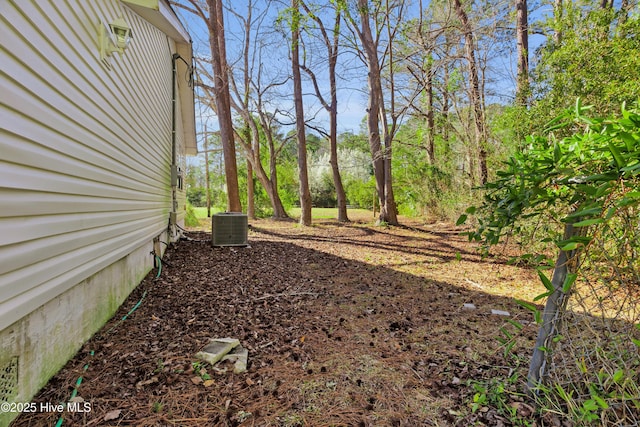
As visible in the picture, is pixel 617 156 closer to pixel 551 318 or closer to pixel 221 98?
pixel 551 318

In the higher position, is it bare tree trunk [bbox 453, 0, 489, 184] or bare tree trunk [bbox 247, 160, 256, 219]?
bare tree trunk [bbox 453, 0, 489, 184]

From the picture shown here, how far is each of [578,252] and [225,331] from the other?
104 inches

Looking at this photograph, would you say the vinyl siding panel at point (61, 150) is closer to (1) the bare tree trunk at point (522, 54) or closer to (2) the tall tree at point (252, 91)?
(1) the bare tree trunk at point (522, 54)

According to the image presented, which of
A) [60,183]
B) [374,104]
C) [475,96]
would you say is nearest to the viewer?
[60,183]

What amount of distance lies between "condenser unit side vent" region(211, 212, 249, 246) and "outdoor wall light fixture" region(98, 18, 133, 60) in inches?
145

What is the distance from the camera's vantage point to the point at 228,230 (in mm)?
6605

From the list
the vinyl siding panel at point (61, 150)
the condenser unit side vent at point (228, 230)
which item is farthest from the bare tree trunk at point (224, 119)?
the vinyl siding panel at point (61, 150)

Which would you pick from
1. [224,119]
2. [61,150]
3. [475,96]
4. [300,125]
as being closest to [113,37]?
[61,150]

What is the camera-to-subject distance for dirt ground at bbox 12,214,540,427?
178 centimetres

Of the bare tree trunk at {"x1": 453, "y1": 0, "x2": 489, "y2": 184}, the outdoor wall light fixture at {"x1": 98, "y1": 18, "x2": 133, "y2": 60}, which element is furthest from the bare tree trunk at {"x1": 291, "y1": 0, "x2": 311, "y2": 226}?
the outdoor wall light fixture at {"x1": 98, "y1": 18, "x2": 133, "y2": 60}

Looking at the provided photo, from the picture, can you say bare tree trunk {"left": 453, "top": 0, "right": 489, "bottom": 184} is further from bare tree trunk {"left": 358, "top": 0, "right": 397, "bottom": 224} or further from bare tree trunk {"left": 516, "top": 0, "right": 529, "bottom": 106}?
bare tree trunk {"left": 358, "top": 0, "right": 397, "bottom": 224}

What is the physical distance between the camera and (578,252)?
1384mm

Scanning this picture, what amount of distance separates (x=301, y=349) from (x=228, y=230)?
4.48 metres

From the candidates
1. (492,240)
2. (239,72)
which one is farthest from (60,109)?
(239,72)
